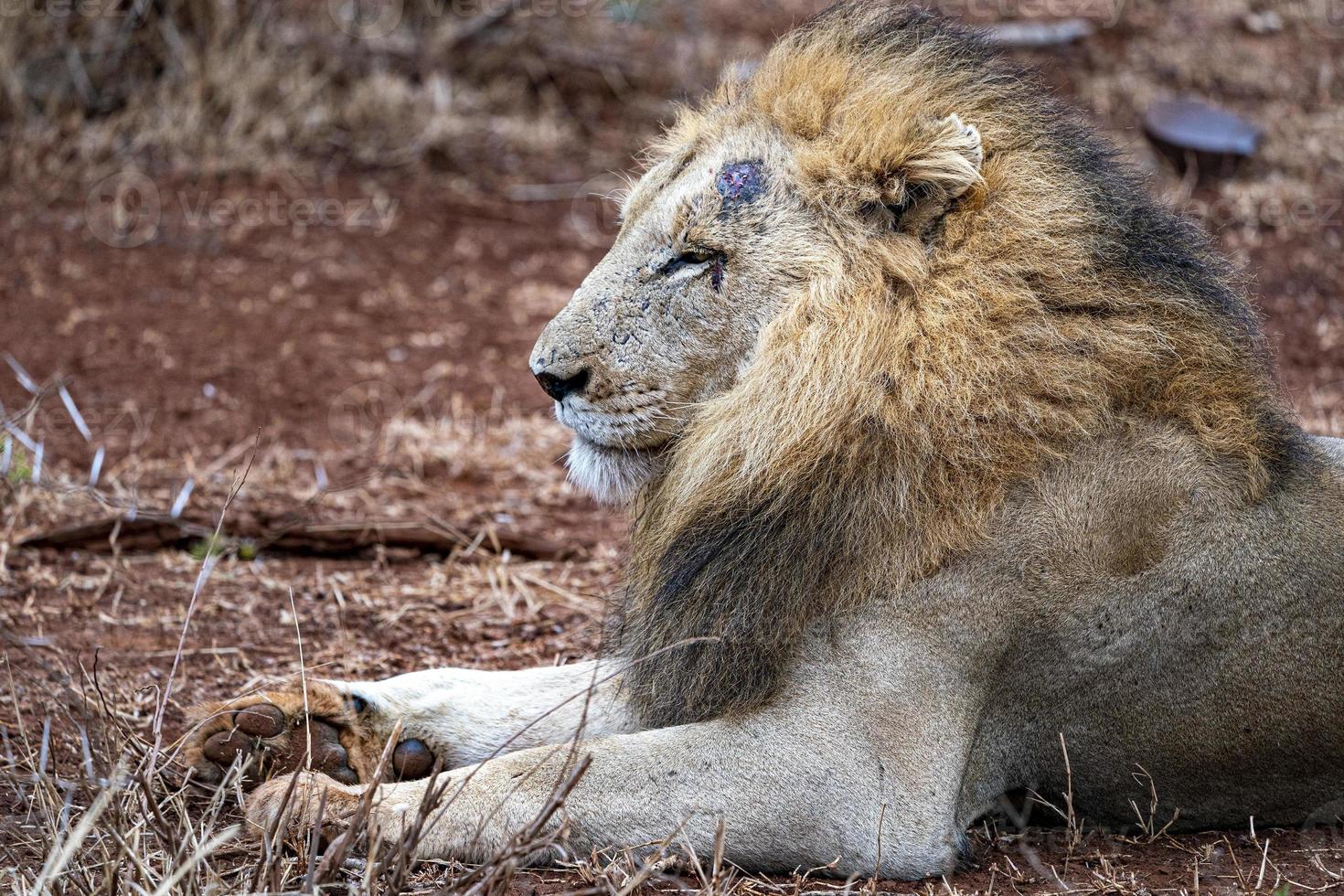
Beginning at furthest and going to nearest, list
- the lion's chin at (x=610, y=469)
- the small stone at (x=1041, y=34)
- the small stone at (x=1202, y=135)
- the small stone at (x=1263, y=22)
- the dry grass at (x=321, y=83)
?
the small stone at (x=1263, y=22) → the small stone at (x=1041, y=34) → the small stone at (x=1202, y=135) → the dry grass at (x=321, y=83) → the lion's chin at (x=610, y=469)

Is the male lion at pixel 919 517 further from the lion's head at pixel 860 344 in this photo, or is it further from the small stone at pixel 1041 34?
the small stone at pixel 1041 34

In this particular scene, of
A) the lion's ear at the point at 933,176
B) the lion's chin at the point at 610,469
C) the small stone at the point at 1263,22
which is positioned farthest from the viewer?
the small stone at the point at 1263,22

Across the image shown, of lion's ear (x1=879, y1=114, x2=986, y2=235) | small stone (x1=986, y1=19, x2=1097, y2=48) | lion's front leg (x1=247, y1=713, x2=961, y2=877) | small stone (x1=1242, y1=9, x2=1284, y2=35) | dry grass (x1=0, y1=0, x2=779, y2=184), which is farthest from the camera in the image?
small stone (x1=1242, y1=9, x2=1284, y2=35)

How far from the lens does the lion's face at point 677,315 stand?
3322mm

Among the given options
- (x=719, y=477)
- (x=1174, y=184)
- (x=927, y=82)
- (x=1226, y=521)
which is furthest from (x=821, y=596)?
(x=1174, y=184)

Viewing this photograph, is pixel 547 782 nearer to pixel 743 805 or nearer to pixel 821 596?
pixel 743 805

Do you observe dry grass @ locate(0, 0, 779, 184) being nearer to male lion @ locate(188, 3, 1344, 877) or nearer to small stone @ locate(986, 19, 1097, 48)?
small stone @ locate(986, 19, 1097, 48)

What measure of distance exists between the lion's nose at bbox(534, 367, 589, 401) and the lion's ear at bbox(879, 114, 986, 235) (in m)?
0.79

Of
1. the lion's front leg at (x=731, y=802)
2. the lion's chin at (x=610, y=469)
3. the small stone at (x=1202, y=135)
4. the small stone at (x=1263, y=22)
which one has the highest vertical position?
the small stone at (x=1263, y=22)

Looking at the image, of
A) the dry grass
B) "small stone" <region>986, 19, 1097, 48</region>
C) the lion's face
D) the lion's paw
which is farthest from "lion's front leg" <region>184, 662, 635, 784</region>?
"small stone" <region>986, 19, 1097, 48</region>

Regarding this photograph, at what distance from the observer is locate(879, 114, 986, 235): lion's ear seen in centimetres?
320

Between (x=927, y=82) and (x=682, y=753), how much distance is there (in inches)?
64.2

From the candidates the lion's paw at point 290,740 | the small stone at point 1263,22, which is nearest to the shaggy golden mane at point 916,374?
the lion's paw at point 290,740

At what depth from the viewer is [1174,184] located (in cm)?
948
